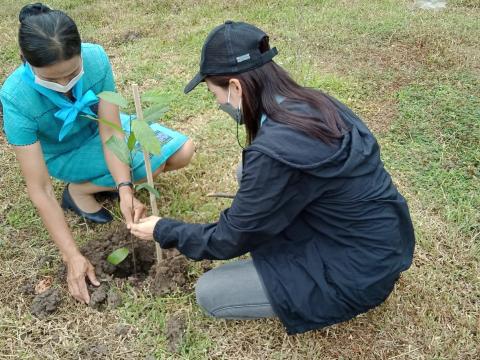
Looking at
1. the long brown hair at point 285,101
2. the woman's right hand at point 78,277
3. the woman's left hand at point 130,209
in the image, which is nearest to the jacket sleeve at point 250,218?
the long brown hair at point 285,101

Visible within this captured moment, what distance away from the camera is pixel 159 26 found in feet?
Answer: 14.8

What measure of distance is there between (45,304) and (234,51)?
4.01 feet

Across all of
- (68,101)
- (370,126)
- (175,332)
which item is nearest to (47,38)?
(68,101)

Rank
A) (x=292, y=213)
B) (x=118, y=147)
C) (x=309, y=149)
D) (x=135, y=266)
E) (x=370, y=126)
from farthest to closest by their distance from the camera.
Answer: (x=370, y=126) → (x=135, y=266) → (x=118, y=147) → (x=292, y=213) → (x=309, y=149)

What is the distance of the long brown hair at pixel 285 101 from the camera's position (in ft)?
4.46

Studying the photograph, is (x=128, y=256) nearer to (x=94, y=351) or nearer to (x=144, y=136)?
(x=94, y=351)

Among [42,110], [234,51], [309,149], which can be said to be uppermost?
[234,51]

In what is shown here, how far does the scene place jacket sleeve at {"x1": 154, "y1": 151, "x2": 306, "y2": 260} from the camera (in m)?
1.36

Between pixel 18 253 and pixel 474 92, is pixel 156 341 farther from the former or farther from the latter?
pixel 474 92

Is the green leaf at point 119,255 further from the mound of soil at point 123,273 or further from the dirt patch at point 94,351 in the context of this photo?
the dirt patch at point 94,351

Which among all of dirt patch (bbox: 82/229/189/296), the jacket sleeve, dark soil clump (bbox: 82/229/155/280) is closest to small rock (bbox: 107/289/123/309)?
dirt patch (bbox: 82/229/189/296)

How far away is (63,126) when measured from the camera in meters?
1.92

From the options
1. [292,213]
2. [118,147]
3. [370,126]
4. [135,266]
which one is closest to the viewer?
[292,213]

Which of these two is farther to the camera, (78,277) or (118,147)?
(78,277)
